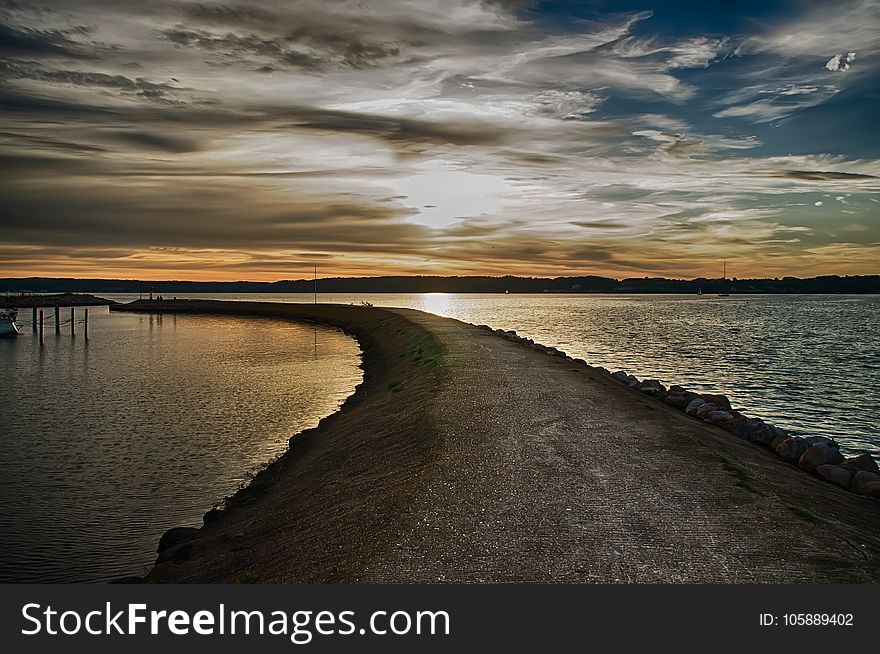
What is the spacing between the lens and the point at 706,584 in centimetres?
776

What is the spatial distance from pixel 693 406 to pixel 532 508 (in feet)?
51.9

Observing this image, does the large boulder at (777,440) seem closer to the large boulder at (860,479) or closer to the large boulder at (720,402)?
the large boulder at (860,479)

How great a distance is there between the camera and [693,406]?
24.0 meters

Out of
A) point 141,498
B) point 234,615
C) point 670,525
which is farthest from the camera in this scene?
point 141,498

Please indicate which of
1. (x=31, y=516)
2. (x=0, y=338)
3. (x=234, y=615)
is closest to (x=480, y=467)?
(x=234, y=615)

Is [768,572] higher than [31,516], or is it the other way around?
[768,572]

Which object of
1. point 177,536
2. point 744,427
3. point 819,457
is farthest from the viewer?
point 744,427

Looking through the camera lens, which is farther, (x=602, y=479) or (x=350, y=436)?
(x=350, y=436)

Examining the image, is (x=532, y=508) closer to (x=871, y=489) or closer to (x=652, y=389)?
(x=871, y=489)

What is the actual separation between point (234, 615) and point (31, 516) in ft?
39.1

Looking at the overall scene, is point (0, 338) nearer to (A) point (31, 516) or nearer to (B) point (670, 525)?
(A) point (31, 516)

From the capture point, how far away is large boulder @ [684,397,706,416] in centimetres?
2362

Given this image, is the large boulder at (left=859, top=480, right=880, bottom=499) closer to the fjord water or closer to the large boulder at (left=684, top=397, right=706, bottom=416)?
the large boulder at (left=684, top=397, right=706, bottom=416)

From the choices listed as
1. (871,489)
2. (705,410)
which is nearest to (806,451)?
(871,489)
